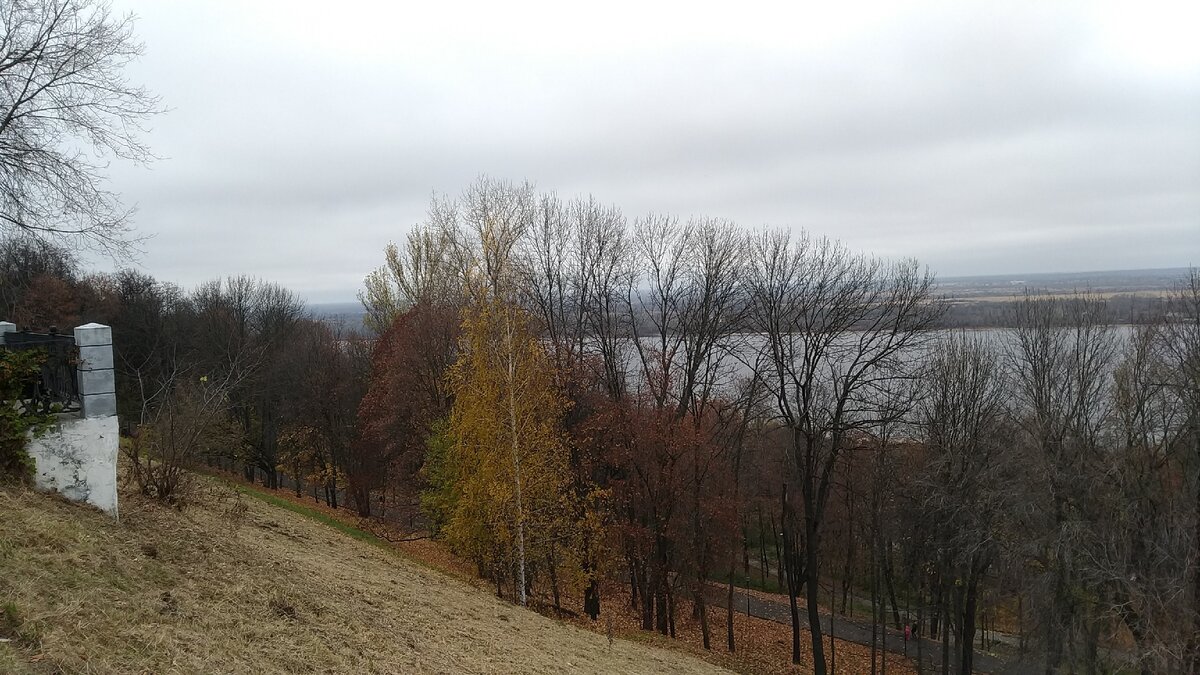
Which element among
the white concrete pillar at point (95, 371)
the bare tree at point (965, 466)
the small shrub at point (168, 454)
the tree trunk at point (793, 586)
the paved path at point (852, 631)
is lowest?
the paved path at point (852, 631)

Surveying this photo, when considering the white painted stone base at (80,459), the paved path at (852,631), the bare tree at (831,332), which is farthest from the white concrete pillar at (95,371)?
the paved path at (852,631)

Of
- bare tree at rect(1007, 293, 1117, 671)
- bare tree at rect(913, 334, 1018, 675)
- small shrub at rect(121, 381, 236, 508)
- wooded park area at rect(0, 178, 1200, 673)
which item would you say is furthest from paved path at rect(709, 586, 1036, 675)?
small shrub at rect(121, 381, 236, 508)

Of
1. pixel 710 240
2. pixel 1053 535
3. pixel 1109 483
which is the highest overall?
pixel 710 240

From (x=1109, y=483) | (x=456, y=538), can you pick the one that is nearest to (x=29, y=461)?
(x=456, y=538)

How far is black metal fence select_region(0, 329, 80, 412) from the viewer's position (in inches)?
285

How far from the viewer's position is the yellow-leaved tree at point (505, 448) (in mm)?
14000

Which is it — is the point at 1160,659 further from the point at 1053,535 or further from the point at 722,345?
the point at 722,345

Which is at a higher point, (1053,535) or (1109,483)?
(1109,483)

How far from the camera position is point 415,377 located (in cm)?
2270

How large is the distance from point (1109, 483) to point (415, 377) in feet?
65.5

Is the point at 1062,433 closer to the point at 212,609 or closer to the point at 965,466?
the point at 965,466

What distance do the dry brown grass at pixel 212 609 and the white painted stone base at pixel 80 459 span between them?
0.25 meters

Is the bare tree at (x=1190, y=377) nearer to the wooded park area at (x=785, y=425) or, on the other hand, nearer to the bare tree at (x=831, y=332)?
the wooded park area at (x=785, y=425)

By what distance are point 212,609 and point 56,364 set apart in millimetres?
3856
